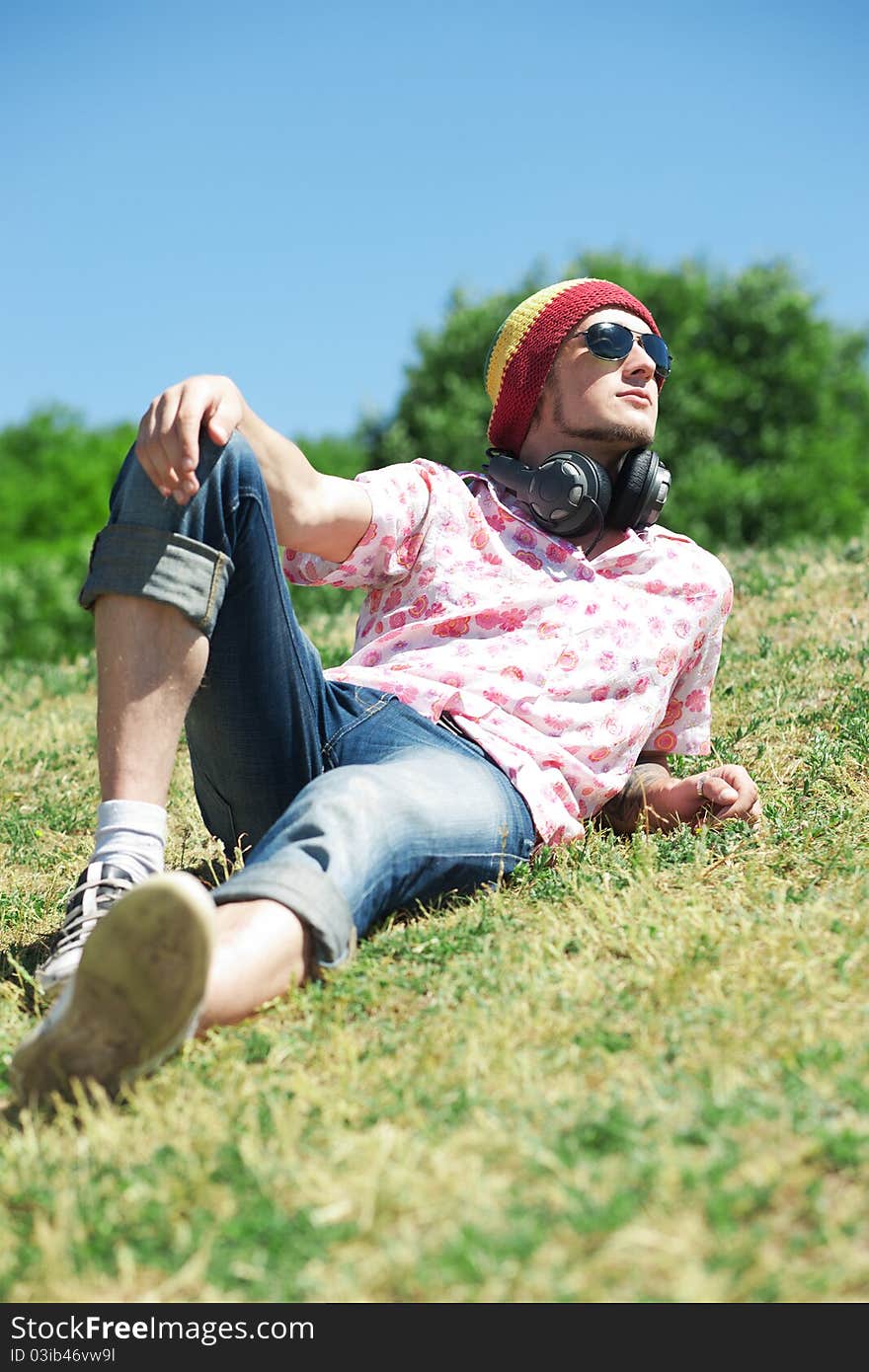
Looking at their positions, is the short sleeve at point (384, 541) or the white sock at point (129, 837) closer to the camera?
the white sock at point (129, 837)

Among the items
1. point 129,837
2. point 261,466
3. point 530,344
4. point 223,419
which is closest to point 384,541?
point 261,466

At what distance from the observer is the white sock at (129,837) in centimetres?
270

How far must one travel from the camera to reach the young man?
242cm

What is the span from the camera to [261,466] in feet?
9.92

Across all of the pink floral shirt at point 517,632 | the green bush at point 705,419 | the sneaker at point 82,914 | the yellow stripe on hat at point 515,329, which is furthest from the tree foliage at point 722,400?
the sneaker at point 82,914

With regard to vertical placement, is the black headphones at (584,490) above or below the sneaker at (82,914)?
above

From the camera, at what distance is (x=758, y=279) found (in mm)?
15227

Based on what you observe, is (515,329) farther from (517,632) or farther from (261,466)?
(261,466)

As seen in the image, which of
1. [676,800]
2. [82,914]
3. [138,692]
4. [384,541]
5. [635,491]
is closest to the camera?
[82,914]

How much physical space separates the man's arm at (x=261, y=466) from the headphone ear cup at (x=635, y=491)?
83 centimetres

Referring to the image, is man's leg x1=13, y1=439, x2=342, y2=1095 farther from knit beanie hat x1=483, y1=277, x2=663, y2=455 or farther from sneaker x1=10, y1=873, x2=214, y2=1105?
knit beanie hat x1=483, y1=277, x2=663, y2=455

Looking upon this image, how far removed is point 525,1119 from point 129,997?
66 centimetres

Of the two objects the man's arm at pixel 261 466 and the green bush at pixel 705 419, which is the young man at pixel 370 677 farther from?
the green bush at pixel 705 419
